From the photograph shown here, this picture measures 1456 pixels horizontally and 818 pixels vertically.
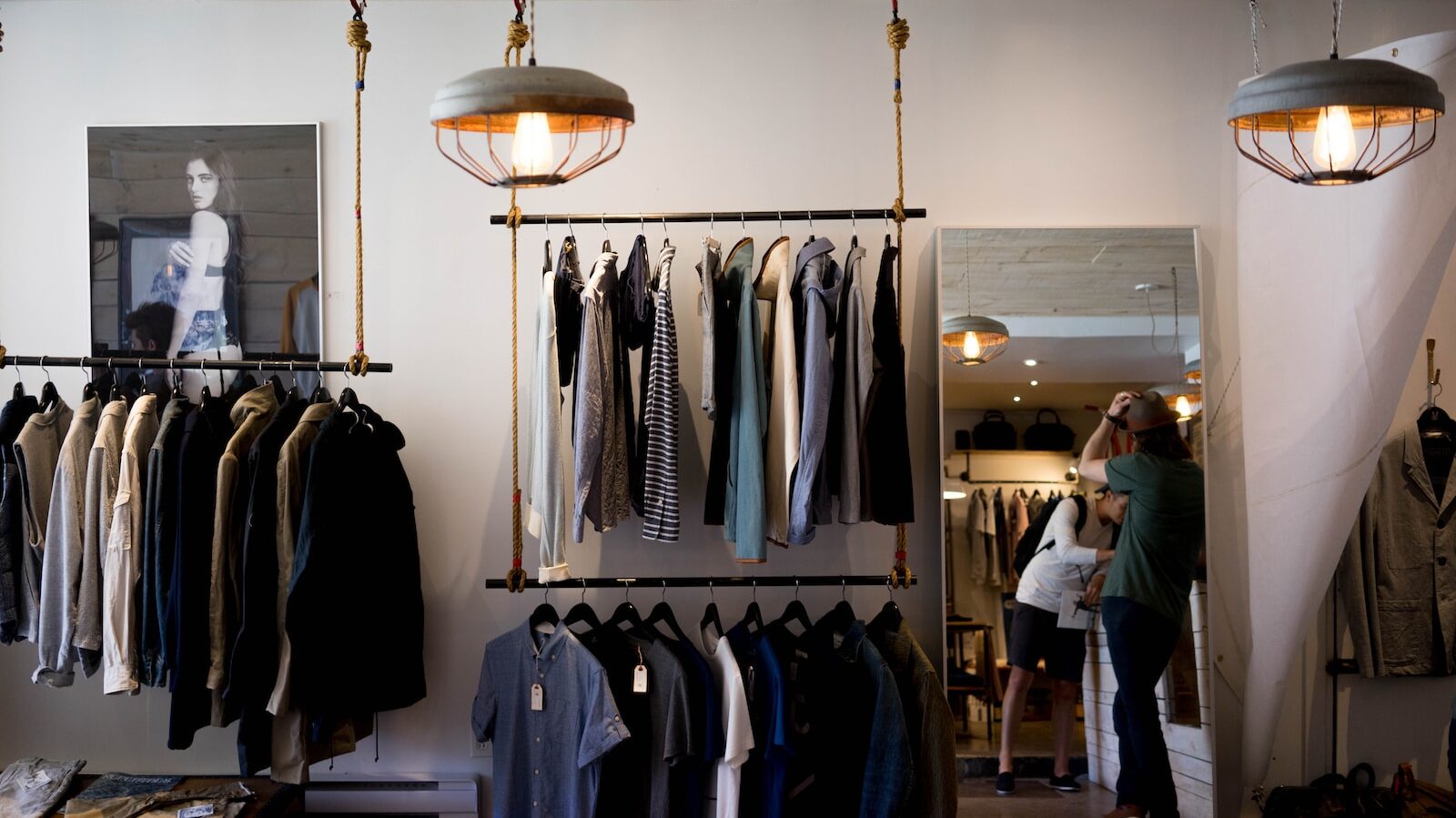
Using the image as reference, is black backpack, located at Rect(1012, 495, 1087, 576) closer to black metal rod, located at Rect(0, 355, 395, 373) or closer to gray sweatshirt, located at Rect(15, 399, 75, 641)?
black metal rod, located at Rect(0, 355, 395, 373)

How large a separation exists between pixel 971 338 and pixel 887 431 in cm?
56

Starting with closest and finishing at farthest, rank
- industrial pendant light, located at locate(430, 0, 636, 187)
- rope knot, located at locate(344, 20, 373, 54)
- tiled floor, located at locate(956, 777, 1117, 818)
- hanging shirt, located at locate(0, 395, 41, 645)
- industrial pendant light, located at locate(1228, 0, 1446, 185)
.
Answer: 1. industrial pendant light, located at locate(430, 0, 636, 187)
2. industrial pendant light, located at locate(1228, 0, 1446, 185)
3. rope knot, located at locate(344, 20, 373, 54)
4. hanging shirt, located at locate(0, 395, 41, 645)
5. tiled floor, located at locate(956, 777, 1117, 818)

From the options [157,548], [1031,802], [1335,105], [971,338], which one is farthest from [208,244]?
[1335,105]

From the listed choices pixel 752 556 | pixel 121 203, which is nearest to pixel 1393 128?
pixel 752 556

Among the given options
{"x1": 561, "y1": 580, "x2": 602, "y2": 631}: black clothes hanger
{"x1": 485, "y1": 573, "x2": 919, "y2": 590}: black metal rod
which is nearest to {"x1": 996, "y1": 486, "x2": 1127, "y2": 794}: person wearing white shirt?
{"x1": 485, "y1": 573, "x2": 919, "y2": 590}: black metal rod

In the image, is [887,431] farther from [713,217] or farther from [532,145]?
[532,145]

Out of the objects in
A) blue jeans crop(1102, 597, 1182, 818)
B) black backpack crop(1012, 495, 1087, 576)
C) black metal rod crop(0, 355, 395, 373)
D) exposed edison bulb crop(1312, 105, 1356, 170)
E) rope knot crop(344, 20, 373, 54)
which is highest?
rope knot crop(344, 20, 373, 54)

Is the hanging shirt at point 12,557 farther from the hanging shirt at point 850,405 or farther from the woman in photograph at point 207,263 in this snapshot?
the hanging shirt at point 850,405

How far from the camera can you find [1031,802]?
357cm

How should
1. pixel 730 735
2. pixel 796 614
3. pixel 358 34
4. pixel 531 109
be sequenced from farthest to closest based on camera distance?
pixel 796 614 → pixel 730 735 → pixel 358 34 → pixel 531 109

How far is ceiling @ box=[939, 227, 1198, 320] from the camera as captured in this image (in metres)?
3.65

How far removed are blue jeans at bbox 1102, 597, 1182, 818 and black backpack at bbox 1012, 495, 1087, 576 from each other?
258 mm

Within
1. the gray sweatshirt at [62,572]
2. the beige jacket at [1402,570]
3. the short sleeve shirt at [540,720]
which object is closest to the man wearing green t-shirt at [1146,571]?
the beige jacket at [1402,570]

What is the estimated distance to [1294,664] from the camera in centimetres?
377
